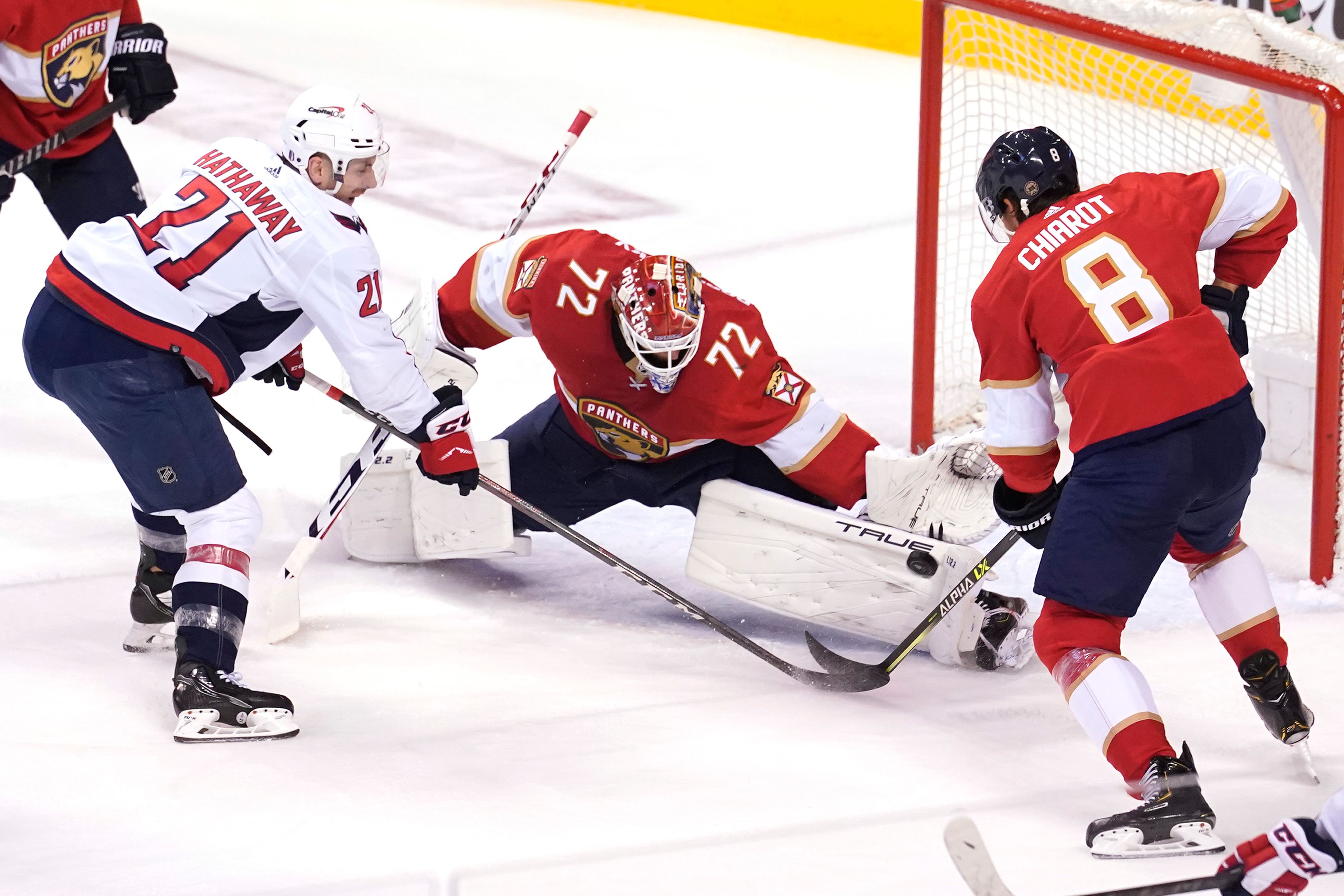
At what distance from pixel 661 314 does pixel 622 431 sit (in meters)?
A: 0.34

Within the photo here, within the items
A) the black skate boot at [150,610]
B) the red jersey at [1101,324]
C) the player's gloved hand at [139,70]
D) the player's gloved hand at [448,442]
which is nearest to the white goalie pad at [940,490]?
the red jersey at [1101,324]

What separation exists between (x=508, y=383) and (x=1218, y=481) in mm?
2533

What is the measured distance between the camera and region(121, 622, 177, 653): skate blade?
3102 millimetres

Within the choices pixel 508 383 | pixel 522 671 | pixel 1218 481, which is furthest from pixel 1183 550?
pixel 508 383

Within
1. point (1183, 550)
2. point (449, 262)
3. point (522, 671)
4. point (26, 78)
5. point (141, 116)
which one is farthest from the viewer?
point (449, 262)

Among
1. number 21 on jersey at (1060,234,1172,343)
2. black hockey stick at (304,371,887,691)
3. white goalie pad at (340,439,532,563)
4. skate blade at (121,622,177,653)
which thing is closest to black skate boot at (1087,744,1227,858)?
number 21 on jersey at (1060,234,1172,343)

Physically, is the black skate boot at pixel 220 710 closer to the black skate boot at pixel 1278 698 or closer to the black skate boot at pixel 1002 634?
the black skate boot at pixel 1002 634

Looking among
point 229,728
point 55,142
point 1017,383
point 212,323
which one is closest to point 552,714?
point 229,728

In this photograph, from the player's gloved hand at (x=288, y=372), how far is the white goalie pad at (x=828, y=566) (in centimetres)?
79

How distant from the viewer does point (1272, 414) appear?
13.2ft

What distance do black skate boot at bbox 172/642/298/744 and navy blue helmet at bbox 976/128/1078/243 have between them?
1.37 metres

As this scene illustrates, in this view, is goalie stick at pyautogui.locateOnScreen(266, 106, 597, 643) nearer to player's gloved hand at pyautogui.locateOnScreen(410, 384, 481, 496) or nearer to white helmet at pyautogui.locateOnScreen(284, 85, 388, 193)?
player's gloved hand at pyautogui.locateOnScreen(410, 384, 481, 496)

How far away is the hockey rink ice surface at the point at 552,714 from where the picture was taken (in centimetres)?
232

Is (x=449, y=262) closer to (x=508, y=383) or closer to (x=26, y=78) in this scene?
(x=508, y=383)
